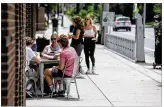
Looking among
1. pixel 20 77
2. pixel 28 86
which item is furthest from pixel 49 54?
pixel 20 77

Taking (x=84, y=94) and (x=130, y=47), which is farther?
(x=130, y=47)

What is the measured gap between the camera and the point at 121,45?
69.3 ft

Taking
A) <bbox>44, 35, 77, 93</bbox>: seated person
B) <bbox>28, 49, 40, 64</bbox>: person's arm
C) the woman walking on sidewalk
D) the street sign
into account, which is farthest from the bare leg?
the street sign

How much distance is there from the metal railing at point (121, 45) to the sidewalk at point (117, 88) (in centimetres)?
226

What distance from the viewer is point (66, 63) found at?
940cm

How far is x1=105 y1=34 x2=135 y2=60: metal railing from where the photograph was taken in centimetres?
1861

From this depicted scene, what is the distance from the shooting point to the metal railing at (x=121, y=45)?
18.6m

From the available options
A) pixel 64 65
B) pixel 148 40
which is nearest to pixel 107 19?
pixel 148 40

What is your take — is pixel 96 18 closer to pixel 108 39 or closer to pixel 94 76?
pixel 108 39

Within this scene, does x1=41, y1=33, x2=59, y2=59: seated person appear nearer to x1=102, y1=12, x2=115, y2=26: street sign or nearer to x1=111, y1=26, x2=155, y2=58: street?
x1=111, y1=26, x2=155, y2=58: street

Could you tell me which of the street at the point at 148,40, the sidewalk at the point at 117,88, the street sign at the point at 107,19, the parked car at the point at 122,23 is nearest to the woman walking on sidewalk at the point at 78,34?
the sidewalk at the point at 117,88

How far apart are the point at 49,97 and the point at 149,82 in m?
3.48

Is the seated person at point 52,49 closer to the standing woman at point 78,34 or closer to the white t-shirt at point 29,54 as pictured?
the white t-shirt at point 29,54

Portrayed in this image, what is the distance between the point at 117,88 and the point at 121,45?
10.0 m
